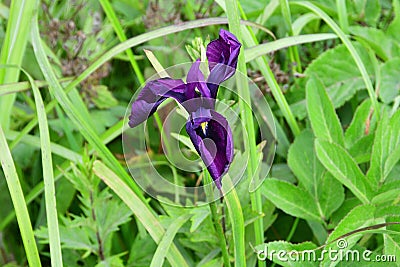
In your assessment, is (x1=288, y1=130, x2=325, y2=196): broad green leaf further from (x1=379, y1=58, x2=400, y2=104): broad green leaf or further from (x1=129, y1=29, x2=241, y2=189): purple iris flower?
(x1=129, y1=29, x2=241, y2=189): purple iris flower

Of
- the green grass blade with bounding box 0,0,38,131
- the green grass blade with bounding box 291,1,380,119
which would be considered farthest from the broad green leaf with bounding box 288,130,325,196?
the green grass blade with bounding box 0,0,38,131

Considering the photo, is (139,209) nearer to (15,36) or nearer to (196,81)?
(196,81)

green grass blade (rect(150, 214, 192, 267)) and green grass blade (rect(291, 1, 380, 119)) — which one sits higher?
green grass blade (rect(291, 1, 380, 119))

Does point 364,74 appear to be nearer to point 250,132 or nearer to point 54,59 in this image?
point 250,132

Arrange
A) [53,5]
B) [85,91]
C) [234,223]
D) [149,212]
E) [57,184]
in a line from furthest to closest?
1. [53,5]
2. [85,91]
3. [57,184]
4. [149,212]
5. [234,223]

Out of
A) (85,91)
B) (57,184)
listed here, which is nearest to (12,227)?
(57,184)

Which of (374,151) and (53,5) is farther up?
(53,5)

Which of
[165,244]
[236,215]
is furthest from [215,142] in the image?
[165,244]
